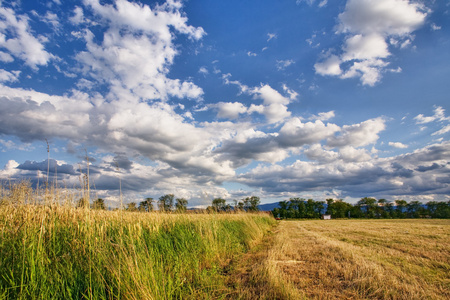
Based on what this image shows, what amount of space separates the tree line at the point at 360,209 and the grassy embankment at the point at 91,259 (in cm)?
9887

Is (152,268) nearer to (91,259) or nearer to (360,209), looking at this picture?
(91,259)

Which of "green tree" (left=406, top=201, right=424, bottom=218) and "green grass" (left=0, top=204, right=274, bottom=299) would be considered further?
"green tree" (left=406, top=201, right=424, bottom=218)

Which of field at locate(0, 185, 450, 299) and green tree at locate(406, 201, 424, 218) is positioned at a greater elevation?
field at locate(0, 185, 450, 299)

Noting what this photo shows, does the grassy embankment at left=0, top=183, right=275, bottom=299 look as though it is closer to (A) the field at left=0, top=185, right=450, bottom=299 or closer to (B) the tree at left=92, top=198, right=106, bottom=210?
(A) the field at left=0, top=185, right=450, bottom=299

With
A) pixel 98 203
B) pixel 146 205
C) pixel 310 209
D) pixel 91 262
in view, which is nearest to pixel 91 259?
pixel 91 262

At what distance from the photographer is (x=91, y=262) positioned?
2.89m

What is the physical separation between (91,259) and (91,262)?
7.2 inches

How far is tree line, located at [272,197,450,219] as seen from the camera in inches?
3570

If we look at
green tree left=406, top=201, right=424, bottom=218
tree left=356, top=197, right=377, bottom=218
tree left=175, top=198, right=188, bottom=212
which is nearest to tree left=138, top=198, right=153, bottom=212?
tree left=175, top=198, right=188, bottom=212

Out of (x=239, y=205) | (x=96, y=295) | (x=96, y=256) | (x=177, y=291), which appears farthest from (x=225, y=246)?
(x=239, y=205)

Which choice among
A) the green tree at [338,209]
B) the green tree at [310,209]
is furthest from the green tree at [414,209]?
the green tree at [310,209]

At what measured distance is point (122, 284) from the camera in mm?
2553

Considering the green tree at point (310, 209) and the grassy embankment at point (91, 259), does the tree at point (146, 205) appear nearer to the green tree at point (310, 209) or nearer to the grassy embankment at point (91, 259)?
the grassy embankment at point (91, 259)

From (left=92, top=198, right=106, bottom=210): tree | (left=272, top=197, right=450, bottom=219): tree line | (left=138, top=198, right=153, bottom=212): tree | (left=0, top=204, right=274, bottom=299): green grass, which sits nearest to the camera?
(left=0, top=204, right=274, bottom=299): green grass
